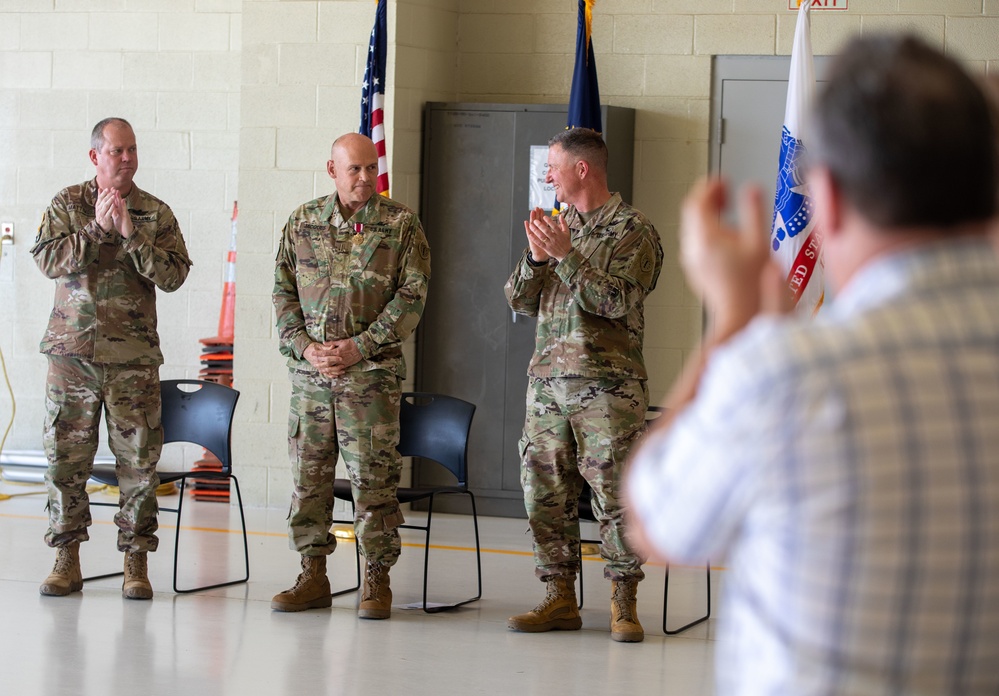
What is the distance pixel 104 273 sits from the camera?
4.67 m

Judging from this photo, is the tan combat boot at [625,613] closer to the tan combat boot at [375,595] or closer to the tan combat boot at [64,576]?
the tan combat boot at [375,595]

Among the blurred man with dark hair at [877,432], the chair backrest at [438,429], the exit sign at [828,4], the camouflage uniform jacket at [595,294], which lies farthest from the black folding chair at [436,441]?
the blurred man with dark hair at [877,432]

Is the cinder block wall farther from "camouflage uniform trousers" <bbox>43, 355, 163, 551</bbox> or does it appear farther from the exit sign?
"camouflage uniform trousers" <bbox>43, 355, 163, 551</bbox>

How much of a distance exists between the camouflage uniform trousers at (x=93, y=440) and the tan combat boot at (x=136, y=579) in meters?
0.04

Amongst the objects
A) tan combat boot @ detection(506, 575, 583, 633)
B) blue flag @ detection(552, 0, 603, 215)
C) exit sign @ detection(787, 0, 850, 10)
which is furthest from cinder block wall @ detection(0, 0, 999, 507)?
tan combat boot @ detection(506, 575, 583, 633)

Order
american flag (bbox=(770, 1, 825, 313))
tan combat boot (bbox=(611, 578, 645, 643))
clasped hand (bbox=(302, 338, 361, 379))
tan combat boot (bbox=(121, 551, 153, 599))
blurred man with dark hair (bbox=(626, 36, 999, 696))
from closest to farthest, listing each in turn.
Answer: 1. blurred man with dark hair (bbox=(626, 36, 999, 696))
2. tan combat boot (bbox=(611, 578, 645, 643))
3. clasped hand (bbox=(302, 338, 361, 379))
4. tan combat boot (bbox=(121, 551, 153, 599))
5. american flag (bbox=(770, 1, 825, 313))

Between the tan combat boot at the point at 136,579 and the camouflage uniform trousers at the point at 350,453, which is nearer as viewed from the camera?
the camouflage uniform trousers at the point at 350,453

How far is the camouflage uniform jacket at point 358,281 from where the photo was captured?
14.7ft

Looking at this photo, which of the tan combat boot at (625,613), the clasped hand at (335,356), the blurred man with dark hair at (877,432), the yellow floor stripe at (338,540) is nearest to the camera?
the blurred man with dark hair at (877,432)

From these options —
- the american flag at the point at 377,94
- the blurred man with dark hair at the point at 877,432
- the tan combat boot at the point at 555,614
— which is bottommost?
the tan combat boot at the point at 555,614

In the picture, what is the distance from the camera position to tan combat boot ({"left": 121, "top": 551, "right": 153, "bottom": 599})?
464 centimetres

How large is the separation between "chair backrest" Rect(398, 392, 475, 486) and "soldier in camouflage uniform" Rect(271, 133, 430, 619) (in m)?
0.24

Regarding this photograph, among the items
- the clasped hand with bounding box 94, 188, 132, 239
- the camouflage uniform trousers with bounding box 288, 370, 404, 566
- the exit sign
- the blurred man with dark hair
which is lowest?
the camouflage uniform trousers with bounding box 288, 370, 404, 566

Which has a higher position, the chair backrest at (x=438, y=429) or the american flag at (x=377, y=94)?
the american flag at (x=377, y=94)
